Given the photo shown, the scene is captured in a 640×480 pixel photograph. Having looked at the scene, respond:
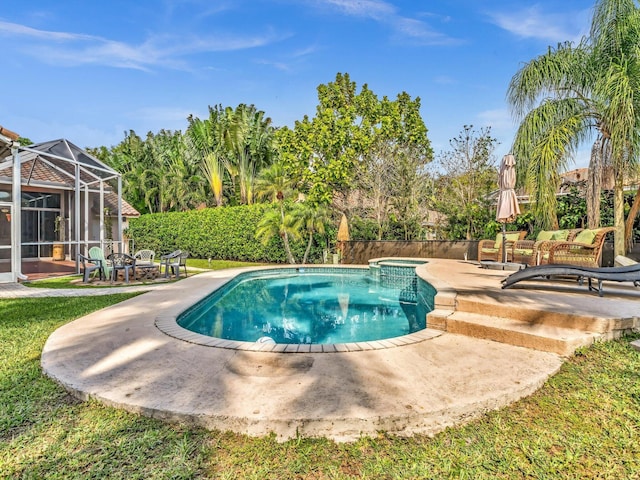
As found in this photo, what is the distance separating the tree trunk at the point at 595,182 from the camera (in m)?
11.3

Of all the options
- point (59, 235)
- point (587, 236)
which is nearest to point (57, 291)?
point (59, 235)

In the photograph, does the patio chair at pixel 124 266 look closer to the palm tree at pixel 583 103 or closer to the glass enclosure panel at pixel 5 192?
the glass enclosure panel at pixel 5 192

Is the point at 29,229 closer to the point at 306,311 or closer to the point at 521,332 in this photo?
the point at 306,311

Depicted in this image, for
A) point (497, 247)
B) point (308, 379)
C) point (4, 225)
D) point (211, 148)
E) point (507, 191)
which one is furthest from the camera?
point (211, 148)

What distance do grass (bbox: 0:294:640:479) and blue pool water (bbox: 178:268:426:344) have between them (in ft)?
10.9

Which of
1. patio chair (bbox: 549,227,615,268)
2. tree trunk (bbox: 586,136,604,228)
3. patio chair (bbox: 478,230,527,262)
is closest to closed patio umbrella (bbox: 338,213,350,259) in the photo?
patio chair (bbox: 478,230,527,262)

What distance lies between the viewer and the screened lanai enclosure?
1161 cm

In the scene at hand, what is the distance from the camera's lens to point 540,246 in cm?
913

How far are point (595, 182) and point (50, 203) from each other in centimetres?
2368

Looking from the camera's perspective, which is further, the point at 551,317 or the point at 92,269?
the point at 92,269

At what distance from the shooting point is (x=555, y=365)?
3.62 meters

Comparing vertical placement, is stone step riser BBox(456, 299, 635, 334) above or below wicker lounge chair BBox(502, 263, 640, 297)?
below

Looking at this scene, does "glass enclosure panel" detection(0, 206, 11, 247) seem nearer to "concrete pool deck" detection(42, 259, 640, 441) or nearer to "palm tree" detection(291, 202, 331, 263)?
"palm tree" detection(291, 202, 331, 263)

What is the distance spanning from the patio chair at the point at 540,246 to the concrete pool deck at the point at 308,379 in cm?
405
